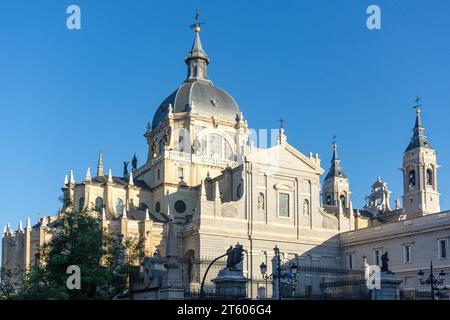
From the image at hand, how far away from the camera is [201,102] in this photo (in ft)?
296

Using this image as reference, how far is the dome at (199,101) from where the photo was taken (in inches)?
3536

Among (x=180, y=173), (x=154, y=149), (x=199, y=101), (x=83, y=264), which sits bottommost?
(x=83, y=264)

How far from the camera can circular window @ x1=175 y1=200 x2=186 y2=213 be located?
81.1 metres

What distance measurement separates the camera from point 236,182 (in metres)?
77.4

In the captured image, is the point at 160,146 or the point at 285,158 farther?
the point at 160,146

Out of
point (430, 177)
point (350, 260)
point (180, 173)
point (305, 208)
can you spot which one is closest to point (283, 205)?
point (305, 208)

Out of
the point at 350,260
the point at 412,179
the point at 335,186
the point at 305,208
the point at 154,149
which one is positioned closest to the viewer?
the point at 350,260

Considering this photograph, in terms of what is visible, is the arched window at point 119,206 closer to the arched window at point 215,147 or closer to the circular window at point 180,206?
the circular window at point 180,206

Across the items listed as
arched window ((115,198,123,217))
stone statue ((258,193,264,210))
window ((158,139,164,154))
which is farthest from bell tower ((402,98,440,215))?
arched window ((115,198,123,217))

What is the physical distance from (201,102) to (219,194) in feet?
62.2

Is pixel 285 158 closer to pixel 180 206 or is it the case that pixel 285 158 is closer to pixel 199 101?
pixel 180 206
